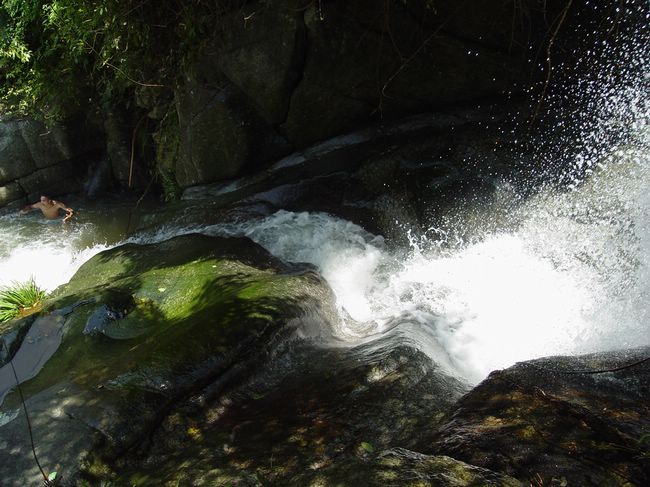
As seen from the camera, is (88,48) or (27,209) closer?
(88,48)

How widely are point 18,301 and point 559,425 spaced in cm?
648

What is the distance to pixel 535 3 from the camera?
22.8 feet

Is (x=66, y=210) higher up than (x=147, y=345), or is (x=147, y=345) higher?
(x=66, y=210)

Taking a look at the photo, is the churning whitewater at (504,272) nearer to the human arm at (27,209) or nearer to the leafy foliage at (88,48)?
the leafy foliage at (88,48)

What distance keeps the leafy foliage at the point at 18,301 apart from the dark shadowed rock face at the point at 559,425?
5.84 meters

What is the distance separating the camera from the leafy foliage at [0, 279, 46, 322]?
6125 mm

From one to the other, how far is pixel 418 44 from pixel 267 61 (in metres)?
2.31

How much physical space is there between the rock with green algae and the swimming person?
394cm

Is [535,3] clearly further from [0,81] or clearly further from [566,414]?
[0,81]

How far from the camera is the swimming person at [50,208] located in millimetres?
9453

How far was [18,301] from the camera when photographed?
6.22m

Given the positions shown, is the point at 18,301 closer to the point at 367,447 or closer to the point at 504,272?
the point at 367,447

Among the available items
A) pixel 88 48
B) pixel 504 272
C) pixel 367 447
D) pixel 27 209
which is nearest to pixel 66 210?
pixel 27 209

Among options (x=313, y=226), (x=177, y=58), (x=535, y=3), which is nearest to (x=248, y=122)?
(x=177, y=58)
